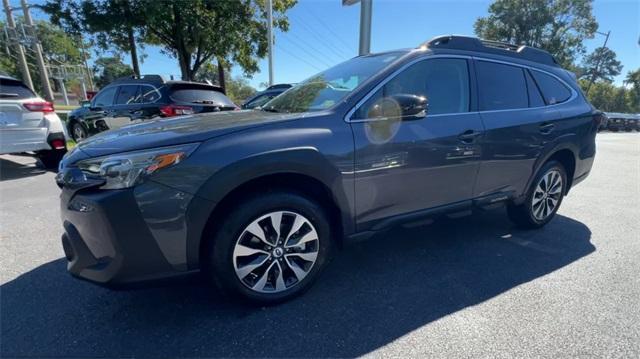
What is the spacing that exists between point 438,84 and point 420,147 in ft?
2.20

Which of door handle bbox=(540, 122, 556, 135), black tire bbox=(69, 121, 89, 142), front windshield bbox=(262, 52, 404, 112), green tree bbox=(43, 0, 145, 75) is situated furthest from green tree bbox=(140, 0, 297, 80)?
door handle bbox=(540, 122, 556, 135)

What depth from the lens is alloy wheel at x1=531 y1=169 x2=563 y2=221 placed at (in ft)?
11.7

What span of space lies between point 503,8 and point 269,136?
129ft

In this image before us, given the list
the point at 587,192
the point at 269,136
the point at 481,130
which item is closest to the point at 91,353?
the point at 269,136

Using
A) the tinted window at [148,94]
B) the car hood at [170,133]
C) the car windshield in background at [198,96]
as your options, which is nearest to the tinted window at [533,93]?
the car hood at [170,133]

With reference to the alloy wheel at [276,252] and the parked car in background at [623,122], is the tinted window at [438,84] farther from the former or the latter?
the parked car in background at [623,122]

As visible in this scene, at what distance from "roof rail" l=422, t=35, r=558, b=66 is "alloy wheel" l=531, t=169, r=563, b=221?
1229 mm

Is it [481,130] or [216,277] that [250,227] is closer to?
[216,277]

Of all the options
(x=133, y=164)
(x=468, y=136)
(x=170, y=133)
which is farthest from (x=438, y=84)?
(x=133, y=164)

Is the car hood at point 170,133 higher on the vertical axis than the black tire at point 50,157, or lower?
higher

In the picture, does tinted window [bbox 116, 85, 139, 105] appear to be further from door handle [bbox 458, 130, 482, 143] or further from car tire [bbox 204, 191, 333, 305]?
door handle [bbox 458, 130, 482, 143]

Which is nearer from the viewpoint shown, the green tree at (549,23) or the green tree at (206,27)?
the green tree at (206,27)

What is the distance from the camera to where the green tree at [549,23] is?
102 feet

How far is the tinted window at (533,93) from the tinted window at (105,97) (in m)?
7.50
